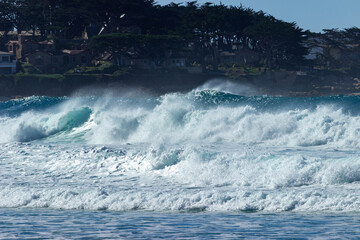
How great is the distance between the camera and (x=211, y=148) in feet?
83.9

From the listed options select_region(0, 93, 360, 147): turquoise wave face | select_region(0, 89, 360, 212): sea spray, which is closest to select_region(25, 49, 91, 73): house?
select_region(0, 93, 360, 147): turquoise wave face

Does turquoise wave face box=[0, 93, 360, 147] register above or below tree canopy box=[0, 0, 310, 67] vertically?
below

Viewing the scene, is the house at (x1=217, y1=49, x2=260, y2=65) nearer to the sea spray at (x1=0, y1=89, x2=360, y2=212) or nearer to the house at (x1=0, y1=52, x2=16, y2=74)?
the house at (x1=0, y1=52, x2=16, y2=74)

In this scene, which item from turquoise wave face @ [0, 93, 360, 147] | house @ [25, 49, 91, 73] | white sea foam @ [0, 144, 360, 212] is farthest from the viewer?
house @ [25, 49, 91, 73]

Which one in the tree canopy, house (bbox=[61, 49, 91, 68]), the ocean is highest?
the tree canopy

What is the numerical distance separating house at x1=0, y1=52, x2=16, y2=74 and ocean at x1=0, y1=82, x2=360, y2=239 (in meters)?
50.4

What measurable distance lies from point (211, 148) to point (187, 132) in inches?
181

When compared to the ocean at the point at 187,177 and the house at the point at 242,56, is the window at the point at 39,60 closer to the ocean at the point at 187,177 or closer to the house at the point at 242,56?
the house at the point at 242,56

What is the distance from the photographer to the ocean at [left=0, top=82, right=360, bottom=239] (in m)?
14.5

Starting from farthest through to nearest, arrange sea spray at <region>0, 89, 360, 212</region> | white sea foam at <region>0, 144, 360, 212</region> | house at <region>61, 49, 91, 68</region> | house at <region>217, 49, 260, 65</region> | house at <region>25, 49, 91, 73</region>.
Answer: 1. house at <region>217, 49, 260, 65</region>
2. house at <region>61, 49, 91, 68</region>
3. house at <region>25, 49, 91, 73</region>
4. sea spray at <region>0, 89, 360, 212</region>
5. white sea foam at <region>0, 144, 360, 212</region>

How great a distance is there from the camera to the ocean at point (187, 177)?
14.5 meters

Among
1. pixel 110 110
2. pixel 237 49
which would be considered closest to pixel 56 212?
pixel 110 110

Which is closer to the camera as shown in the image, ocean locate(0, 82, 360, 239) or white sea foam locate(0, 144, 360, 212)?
ocean locate(0, 82, 360, 239)

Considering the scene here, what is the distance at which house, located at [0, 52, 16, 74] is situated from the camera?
271 ft
